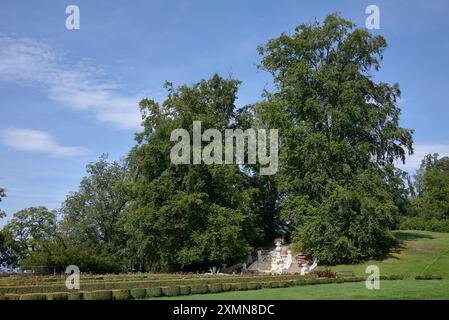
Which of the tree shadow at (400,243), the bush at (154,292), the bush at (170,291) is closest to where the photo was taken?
the bush at (154,292)

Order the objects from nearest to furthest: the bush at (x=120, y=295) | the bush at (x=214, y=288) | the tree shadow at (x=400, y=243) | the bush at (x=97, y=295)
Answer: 1. the bush at (x=97, y=295)
2. the bush at (x=120, y=295)
3. the bush at (x=214, y=288)
4. the tree shadow at (x=400, y=243)

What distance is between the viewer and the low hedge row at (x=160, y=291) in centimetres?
1683

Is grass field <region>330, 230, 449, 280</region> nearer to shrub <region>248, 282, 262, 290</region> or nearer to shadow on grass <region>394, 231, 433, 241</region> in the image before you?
shadow on grass <region>394, 231, 433, 241</region>

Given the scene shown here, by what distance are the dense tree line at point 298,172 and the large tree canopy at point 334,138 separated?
0.08 metres

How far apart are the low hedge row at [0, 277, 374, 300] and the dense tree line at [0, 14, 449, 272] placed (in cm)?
964

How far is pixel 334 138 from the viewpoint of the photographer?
38.4 meters

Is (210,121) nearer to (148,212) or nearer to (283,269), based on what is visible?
(148,212)

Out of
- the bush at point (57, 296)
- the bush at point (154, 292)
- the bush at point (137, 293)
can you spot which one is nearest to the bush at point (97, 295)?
the bush at point (57, 296)

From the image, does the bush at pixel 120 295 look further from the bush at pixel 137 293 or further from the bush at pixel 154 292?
the bush at pixel 154 292

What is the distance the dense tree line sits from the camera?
3562 centimetres

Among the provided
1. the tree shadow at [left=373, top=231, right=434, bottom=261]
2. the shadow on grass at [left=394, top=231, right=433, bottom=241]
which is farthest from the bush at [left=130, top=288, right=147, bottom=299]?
the shadow on grass at [left=394, top=231, right=433, bottom=241]

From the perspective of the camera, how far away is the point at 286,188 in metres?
38.3
